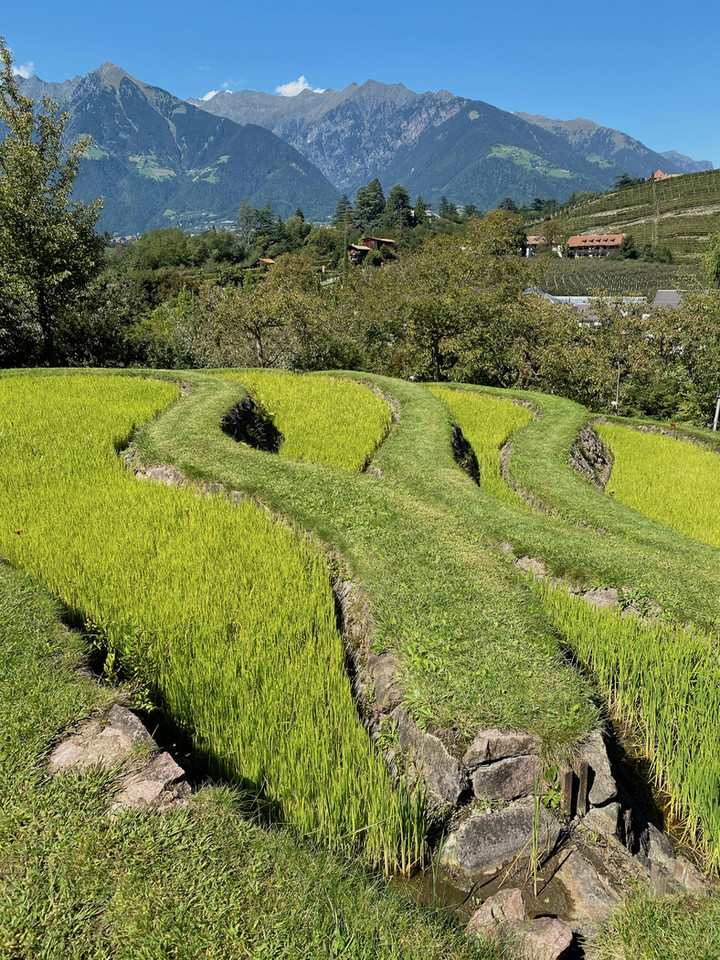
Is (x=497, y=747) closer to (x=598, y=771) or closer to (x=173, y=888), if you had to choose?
(x=598, y=771)

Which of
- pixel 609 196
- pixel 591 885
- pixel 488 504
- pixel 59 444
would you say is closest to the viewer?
pixel 591 885

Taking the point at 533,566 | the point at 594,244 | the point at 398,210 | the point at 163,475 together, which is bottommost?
the point at 533,566

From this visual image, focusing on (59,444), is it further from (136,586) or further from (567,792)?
(567,792)

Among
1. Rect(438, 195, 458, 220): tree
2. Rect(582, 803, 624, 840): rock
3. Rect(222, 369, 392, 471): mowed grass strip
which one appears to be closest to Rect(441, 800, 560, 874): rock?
Rect(582, 803, 624, 840): rock

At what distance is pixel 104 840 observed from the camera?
2.56 meters

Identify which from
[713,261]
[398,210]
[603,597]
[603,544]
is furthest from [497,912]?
[398,210]

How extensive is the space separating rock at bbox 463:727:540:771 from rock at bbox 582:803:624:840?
0.43m

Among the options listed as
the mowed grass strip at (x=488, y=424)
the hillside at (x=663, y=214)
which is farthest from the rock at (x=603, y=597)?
the hillside at (x=663, y=214)

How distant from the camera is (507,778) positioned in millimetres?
3312

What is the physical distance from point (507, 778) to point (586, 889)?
0.63 meters

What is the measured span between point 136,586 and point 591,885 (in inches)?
153

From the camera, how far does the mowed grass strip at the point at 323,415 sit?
10.3 meters

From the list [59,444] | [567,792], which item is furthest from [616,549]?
[59,444]

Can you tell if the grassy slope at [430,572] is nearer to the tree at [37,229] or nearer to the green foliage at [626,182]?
the tree at [37,229]
